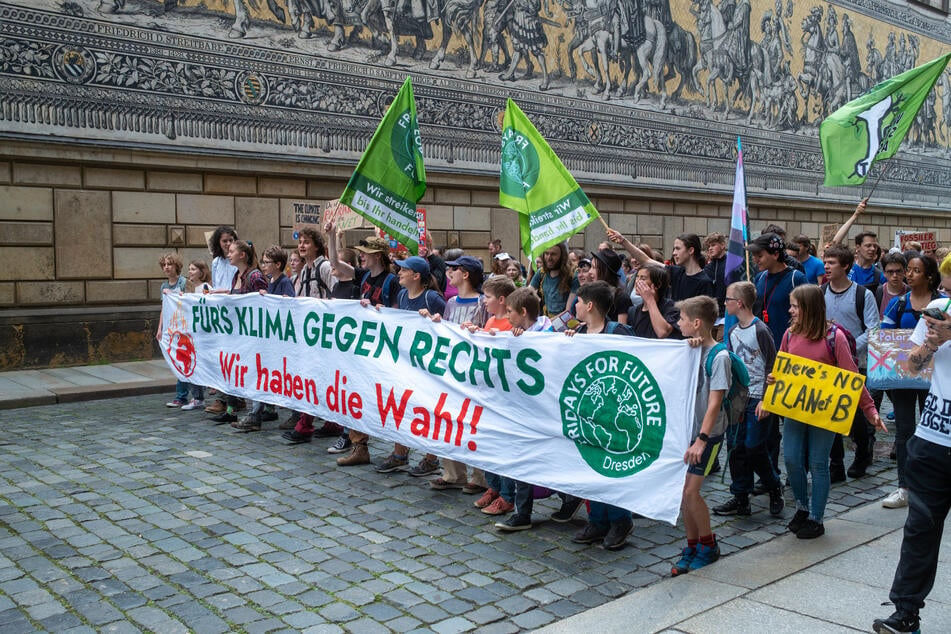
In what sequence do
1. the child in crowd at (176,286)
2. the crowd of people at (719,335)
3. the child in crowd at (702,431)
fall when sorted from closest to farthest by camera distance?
the crowd of people at (719,335) < the child in crowd at (702,431) < the child in crowd at (176,286)

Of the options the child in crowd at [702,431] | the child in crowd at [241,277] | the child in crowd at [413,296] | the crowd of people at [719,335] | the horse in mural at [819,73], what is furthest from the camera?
the horse in mural at [819,73]

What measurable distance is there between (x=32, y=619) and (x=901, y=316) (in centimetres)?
575

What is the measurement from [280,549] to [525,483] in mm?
1531

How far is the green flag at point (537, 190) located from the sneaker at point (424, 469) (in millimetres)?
1796

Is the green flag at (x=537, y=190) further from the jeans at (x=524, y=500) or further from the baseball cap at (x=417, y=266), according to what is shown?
the jeans at (x=524, y=500)

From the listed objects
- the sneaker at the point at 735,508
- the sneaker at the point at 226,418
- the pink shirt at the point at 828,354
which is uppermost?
the pink shirt at the point at 828,354

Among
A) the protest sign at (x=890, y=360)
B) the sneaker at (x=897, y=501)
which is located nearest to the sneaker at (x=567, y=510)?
the protest sign at (x=890, y=360)

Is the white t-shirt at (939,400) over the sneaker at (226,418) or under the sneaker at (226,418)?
over

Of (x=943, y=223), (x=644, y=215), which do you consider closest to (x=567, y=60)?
(x=644, y=215)

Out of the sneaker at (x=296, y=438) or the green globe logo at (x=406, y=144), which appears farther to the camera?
the sneaker at (x=296, y=438)

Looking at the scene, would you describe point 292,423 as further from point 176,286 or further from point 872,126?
point 872,126

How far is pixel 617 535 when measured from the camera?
4969mm

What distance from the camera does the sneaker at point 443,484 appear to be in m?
6.10

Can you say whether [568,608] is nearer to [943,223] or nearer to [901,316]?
[901,316]
